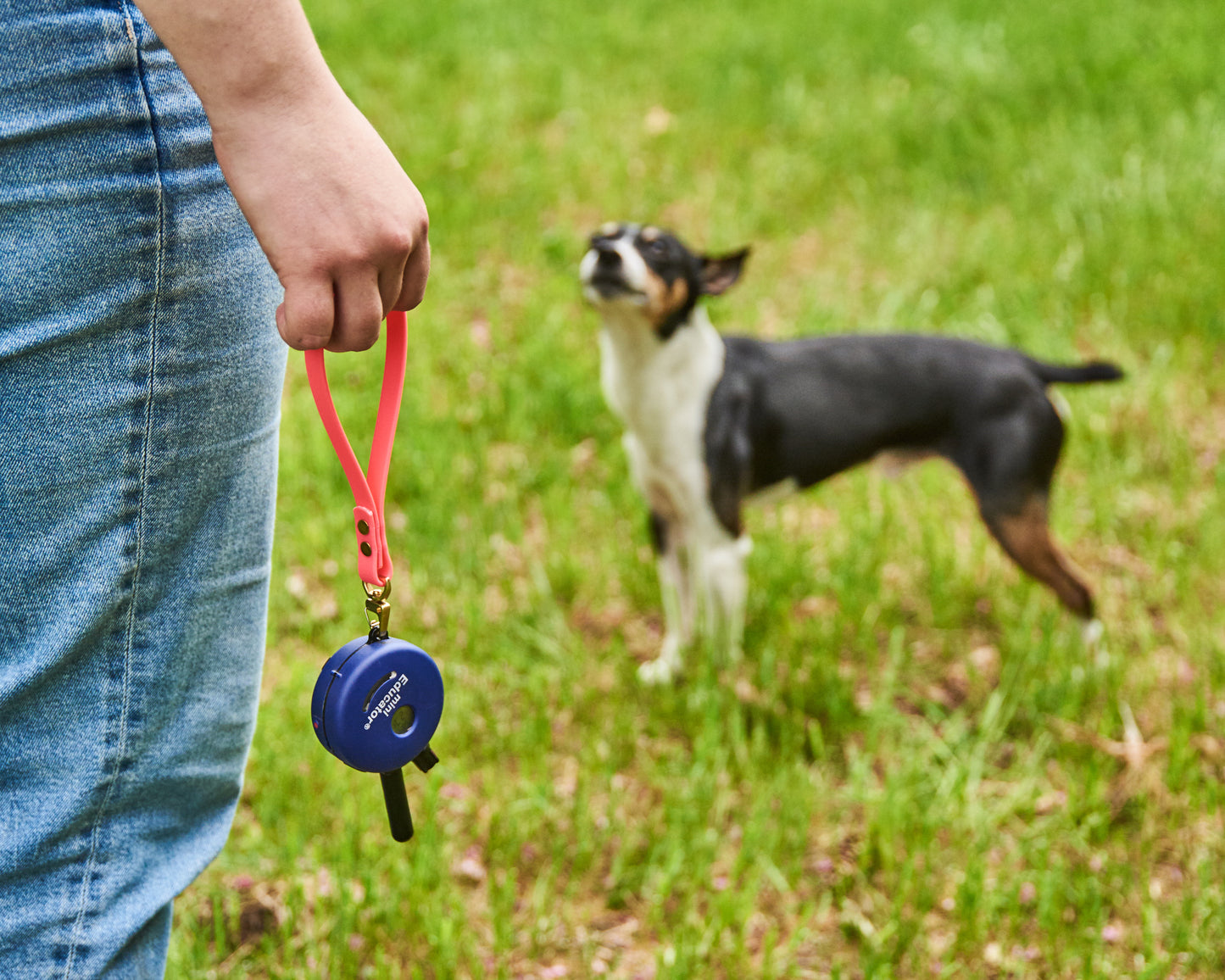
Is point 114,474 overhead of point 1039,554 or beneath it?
overhead

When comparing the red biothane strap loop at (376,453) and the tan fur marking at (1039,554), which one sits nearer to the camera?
the red biothane strap loop at (376,453)

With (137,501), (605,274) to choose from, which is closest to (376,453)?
(137,501)

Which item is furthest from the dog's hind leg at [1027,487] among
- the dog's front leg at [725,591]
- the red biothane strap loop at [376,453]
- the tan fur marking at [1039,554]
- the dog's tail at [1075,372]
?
the red biothane strap loop at [376,453]

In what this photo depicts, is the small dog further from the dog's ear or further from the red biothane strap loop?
the red biothane strap loop

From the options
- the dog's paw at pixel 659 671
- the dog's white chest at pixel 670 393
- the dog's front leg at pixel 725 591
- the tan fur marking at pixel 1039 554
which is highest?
the dog's white chest at pixel 670 393

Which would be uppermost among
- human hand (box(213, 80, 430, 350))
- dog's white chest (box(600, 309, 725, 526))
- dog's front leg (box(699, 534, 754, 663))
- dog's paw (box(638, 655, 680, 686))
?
human hand (box(213, 80, 430, 350))

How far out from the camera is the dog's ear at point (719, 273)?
3.06 meters

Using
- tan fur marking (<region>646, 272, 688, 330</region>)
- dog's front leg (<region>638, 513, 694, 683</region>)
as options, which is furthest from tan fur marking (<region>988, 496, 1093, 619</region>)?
tan fur marking (<region>646, 272, 688, 330</region>)

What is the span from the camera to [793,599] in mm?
3324

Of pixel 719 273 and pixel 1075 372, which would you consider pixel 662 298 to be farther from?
pixel 1075 372

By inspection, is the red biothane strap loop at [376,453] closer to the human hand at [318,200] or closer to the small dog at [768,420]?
the human hand at [318,200]

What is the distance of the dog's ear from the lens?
10.0 ft

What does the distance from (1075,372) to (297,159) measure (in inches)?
108

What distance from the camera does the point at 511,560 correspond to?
344 cm
